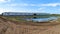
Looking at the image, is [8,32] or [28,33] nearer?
[28,33]

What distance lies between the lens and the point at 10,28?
946 inches

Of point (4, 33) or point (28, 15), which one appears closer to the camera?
point (4, 33)

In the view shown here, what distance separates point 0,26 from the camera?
24.2 m

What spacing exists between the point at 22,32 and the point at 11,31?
Result: 178cm

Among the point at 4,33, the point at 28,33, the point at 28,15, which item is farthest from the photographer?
the point at 28,15

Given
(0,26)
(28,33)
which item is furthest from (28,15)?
(28,33)

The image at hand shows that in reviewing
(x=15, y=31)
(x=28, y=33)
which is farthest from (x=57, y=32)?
(x=15, y=31)

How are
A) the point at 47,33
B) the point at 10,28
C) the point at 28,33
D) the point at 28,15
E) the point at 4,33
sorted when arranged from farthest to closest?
the point at 28,15 < the point at 10,28 < the point at 4,33 < the point at 28,33 < the point at 47,33

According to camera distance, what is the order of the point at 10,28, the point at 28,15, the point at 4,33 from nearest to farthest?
the point at 4,33 → the point at 10,28 → the point at 28,15

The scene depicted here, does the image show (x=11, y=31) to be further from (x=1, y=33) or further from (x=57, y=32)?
(x=57, y=32)

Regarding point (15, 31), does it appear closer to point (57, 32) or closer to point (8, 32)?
point (8, 32)

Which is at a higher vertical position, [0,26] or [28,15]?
[0,26]

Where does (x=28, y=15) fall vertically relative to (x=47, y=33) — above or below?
below

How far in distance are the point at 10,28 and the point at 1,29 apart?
1.62 metres
